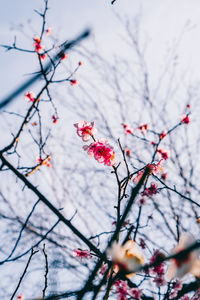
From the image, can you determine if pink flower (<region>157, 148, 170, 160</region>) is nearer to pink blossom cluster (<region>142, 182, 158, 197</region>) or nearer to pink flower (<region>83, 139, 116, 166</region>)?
pink blossom cluster (<region>142, 182, 158, 197</region>)

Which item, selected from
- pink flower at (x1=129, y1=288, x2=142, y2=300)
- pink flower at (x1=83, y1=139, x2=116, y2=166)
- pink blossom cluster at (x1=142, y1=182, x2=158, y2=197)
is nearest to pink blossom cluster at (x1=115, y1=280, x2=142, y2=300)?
pink flower at (x1=129, y1=288, x2=142, y2=300)

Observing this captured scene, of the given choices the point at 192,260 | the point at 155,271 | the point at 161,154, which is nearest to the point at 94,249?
the point at 155,271

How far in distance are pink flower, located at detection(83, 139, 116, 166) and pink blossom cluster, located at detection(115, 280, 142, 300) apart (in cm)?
135

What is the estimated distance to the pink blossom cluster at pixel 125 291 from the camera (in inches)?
99.0

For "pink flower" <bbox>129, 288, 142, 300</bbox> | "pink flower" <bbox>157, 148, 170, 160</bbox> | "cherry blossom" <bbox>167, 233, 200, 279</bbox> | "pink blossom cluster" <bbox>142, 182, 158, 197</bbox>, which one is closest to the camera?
"cherry blossom" <bbox>167, 233, 200, 279</bbox>

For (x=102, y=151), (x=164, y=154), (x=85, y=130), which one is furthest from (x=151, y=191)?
(x=164, y=154)

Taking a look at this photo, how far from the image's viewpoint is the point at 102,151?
86.2 inches

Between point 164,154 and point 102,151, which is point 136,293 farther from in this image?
point 164,154

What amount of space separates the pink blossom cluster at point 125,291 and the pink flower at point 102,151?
4.43 feet

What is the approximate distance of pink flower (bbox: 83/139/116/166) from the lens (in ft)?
7.08

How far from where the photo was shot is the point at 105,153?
219cm

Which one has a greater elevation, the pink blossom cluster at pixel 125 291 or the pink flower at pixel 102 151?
the pink flower at pixel 102 151

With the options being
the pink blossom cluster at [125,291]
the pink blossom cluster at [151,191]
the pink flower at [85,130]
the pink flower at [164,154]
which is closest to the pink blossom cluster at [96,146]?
the pink flower at [85,130]

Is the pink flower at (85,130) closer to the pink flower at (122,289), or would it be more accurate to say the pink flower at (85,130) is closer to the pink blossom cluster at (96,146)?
the pink blossom cluster at (96,146)
